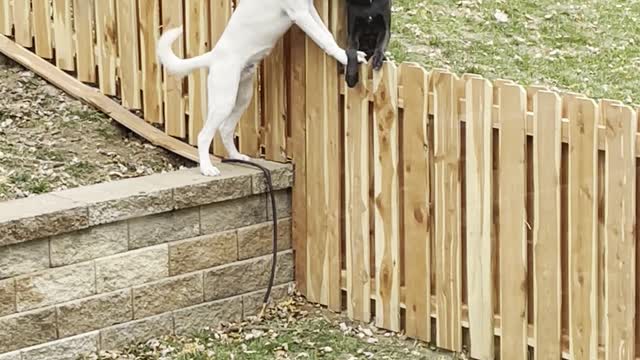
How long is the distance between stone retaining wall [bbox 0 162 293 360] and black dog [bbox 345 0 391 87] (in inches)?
29.2

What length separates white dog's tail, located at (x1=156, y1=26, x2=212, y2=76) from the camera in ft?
19.1

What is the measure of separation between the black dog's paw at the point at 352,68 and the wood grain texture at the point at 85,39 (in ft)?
5.90

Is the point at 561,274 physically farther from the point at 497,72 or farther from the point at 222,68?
the point at 497,72

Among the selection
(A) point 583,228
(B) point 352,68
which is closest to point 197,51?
(B) point 352,68

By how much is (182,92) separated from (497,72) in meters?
2.22

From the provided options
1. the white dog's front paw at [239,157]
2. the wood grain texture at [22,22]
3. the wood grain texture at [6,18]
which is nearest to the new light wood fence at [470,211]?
the white dog's front paw at [239,157]

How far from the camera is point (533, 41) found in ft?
27.5

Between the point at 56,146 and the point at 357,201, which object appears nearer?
the point at 357,201

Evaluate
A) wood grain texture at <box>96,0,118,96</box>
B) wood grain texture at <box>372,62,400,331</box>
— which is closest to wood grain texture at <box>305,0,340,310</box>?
wood grain texture at <box>372,62,400,331</box>

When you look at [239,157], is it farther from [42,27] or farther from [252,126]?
[42,27]

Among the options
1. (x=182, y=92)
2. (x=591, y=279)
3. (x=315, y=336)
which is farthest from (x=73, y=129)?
(x=591, y=279)

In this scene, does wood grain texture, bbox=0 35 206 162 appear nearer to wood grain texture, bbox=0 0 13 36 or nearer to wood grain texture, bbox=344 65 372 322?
wood grain texture, bbox=0 0 13 36

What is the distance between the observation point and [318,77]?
5773 mm

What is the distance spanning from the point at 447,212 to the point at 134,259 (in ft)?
4.52
